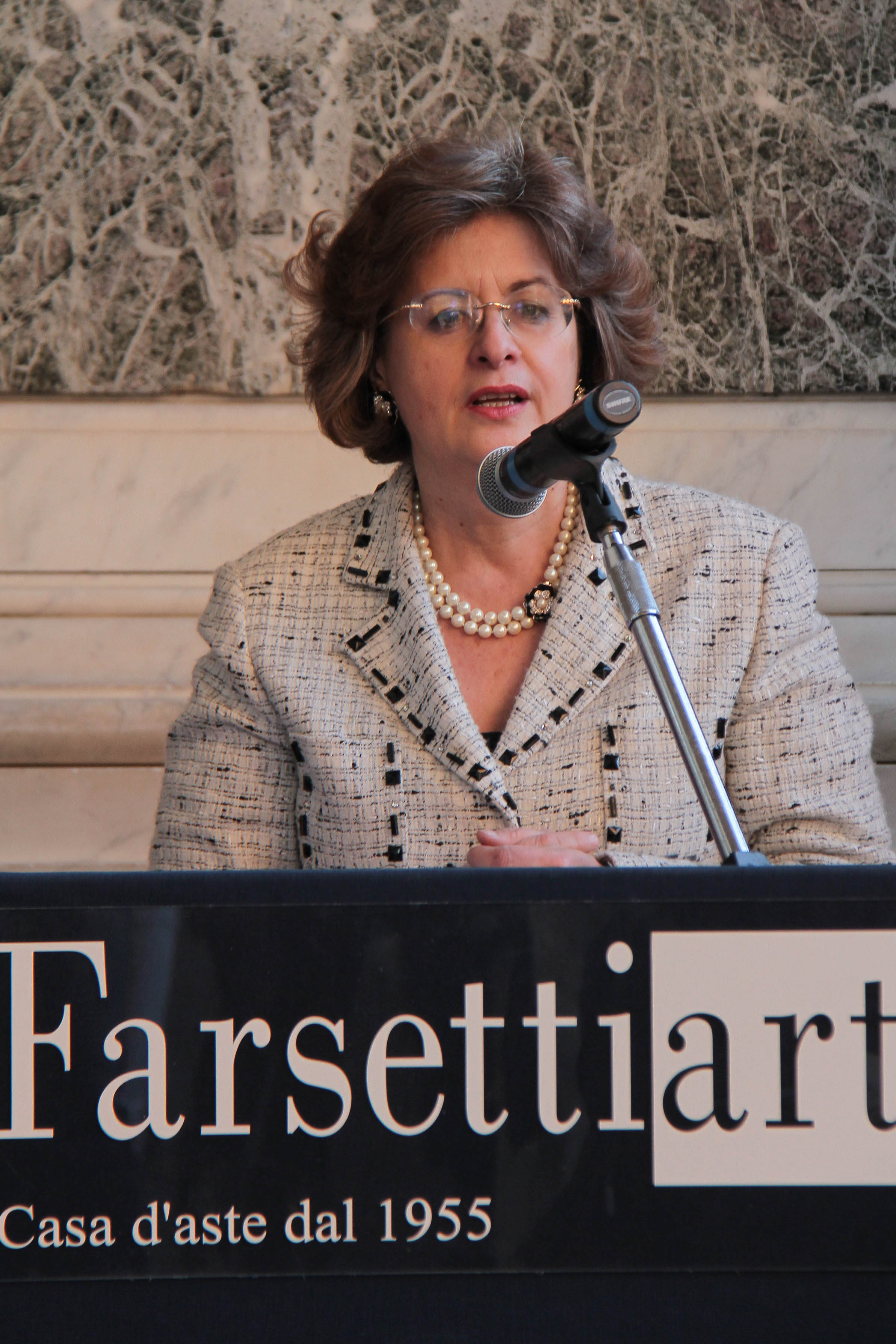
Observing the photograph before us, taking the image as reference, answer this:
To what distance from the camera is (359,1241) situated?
63 cm

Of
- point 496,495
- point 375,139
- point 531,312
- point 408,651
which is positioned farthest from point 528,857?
point 375,139

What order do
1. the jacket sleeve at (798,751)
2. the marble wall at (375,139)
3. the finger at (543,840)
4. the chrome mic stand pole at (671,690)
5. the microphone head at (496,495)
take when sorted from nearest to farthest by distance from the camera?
1. the chrome mic stand pole at (671,690)
2. the microphone head at (496,495)
3. the finger at (543,840)
4. the jacket sleeve at (798,751)
5. the marble wall at (375,139)

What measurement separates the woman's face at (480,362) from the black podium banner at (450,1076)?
2.68ft

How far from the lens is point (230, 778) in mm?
1443

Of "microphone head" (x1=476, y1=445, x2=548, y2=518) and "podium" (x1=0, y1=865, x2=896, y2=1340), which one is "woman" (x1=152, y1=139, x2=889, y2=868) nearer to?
"microphone head" (x1=476, y1=445, x2=548, y2=518)

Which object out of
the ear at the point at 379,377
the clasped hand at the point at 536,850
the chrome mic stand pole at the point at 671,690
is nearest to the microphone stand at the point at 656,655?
the chrome mic stand pole at the point at 671,690

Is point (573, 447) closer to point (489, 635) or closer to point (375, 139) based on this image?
point (489, 635)

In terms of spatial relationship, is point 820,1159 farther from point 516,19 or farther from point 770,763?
point 516,19

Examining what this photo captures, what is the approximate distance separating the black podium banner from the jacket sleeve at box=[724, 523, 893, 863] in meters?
0.71

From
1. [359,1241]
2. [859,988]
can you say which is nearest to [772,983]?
[859,988]

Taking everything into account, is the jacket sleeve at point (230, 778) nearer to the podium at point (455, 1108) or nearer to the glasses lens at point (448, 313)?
the glasses lens at point (448, 313)

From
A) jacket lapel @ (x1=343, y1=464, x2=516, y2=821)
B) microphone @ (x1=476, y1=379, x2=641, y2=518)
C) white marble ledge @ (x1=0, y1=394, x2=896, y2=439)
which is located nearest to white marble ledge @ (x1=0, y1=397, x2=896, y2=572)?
white marble ledge @ (x1=0, y1=394, x2=896, y2=439)

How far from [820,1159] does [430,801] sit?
77 centimetres

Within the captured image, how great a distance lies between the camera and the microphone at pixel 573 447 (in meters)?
0.80
